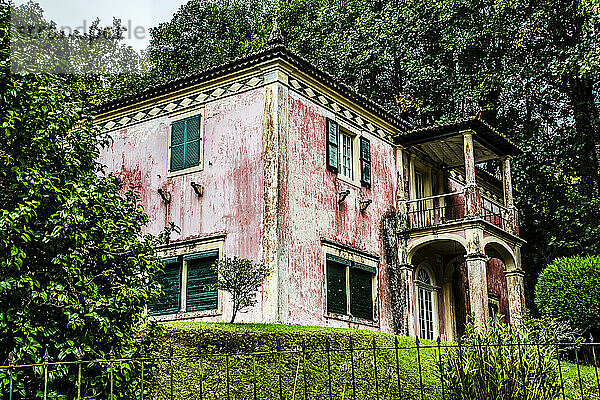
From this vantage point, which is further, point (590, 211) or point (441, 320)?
point (590, 211)

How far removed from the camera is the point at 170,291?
15148 millimetres

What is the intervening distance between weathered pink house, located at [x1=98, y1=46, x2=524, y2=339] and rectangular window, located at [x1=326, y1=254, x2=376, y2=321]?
0.04m

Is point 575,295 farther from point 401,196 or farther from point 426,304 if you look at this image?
point 401,196

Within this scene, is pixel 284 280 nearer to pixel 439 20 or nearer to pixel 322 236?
pixel 322 236

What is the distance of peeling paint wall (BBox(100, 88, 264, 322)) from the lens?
1452 centimetres

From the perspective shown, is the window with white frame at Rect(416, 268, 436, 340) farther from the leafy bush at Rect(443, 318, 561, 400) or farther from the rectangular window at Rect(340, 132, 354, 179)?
the leafy bush at Rect(443, 318, 561, 400)

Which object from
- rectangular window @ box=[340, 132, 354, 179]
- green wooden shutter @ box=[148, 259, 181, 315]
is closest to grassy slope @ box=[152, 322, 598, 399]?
green wooden shutter @ box=[148, 259, 181, 315]

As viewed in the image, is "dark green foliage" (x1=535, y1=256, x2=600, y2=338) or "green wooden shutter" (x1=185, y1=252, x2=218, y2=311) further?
"dark green foliage" (x1=535, y1=256, x2=600, y2=338)

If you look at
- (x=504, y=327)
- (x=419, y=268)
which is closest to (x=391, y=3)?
(x=419, y=268)

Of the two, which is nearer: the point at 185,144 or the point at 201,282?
the point at 201,282

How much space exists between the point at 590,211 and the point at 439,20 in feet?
31.3

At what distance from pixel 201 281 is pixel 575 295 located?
9.84 metres

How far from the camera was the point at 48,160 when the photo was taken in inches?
279

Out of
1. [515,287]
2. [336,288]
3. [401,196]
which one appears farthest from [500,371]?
[515,287]
